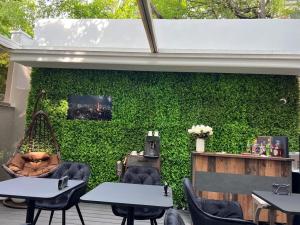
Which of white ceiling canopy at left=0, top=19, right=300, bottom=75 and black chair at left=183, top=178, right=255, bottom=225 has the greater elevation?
white ceiling canopy at left=0, top=19, right=300, bottom=75

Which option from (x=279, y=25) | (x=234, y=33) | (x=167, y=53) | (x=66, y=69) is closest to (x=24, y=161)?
(x=66, y=69)

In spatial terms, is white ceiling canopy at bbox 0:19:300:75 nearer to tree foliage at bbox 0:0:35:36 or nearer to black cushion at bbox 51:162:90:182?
black cushion at bbox 51:162:90:182

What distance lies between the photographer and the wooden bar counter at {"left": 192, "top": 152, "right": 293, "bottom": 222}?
4684 millimetres

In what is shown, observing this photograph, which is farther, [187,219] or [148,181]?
[187,219]

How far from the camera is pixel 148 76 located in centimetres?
605

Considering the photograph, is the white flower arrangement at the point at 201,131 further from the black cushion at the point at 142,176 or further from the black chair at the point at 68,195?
the black chair at the point at 68,195

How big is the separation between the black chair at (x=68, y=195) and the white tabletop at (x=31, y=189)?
302 mm

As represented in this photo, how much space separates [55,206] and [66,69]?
3.46 metres

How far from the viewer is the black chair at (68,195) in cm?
356

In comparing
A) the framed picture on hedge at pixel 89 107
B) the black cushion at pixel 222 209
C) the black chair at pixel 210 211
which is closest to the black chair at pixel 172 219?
the black chair at pixel 210 211

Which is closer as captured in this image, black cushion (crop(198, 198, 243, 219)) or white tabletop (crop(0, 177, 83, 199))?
white tabletop (crop(0, 177, 83, 199))

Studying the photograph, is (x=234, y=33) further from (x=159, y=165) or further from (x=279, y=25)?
(x=159, y=165)

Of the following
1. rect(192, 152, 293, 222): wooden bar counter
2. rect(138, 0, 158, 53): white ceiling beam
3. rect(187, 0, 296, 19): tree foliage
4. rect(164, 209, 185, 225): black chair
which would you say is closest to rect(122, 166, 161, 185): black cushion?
rect(192, 152, 293, 222): wooden bar counter

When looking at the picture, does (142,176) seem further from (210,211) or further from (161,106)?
(161,106)
